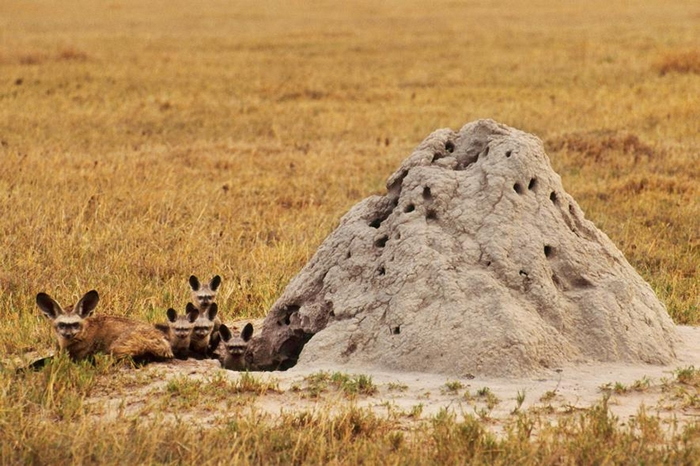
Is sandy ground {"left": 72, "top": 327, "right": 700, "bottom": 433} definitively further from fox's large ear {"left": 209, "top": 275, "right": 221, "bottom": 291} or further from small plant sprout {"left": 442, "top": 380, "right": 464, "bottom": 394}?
fox's large ear {"left": 209, "top": 275, "right": 221, "bottom": 291}

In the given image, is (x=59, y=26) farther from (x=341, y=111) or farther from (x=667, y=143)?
(x=667, y=143)

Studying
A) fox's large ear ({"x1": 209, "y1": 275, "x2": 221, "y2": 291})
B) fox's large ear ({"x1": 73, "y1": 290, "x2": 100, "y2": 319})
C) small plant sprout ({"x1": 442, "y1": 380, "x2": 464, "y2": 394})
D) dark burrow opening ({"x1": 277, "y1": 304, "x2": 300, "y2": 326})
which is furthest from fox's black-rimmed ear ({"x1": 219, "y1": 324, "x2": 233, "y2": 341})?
small plant sprout ({"x1": 442, "y1": 380, "x2": 464, "y2": 394})

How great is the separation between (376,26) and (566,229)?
33921 mm

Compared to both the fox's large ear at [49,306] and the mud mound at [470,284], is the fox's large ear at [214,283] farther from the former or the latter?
the fox's large ear at [49,306]

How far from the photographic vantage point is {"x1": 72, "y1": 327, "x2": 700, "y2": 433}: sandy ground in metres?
5.53

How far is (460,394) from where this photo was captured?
230 inches

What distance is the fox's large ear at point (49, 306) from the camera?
6223 millimetres

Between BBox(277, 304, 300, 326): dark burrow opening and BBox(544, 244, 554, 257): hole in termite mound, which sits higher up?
BBox(544, 244, 554, 257): hole in termite mound

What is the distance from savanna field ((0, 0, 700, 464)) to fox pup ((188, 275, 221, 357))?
0.47 m

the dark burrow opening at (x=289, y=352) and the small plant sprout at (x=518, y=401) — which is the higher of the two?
the dark burrow opening at (x=289, y=352)

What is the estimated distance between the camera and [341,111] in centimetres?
1938

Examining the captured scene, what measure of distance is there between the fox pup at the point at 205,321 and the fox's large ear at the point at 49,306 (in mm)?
960

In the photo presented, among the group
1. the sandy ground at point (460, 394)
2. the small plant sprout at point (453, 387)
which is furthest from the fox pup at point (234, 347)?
the small plant sprout at point (453, 387)

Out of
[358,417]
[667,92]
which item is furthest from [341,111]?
[358,417]
